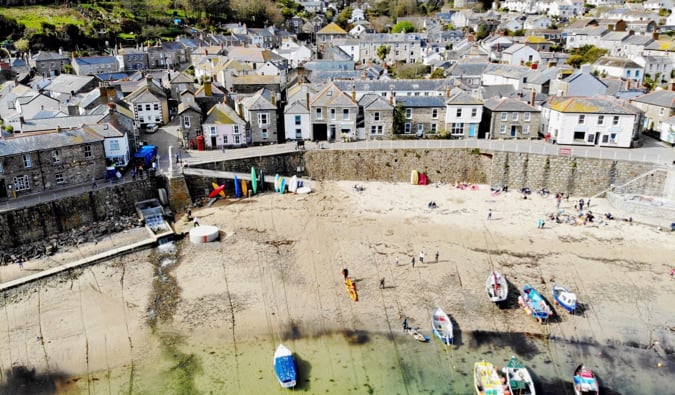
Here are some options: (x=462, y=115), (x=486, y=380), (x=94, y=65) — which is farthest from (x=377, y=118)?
(x=94, y=65)

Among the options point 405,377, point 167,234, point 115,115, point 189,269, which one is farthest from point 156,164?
point 405,377

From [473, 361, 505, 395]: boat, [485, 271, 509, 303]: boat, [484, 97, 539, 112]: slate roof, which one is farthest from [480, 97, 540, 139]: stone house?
[473, 361, 505, 395]: boat

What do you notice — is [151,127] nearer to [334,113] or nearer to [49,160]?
[49,160]

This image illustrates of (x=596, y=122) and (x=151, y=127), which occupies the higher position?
(x=596, y=122)

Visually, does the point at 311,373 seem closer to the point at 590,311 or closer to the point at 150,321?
the point at 150,321

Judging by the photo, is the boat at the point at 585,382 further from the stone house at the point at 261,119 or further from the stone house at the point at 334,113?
the stone house at the point at 261,119

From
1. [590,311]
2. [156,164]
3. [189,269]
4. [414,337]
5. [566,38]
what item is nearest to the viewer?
[414,337]
